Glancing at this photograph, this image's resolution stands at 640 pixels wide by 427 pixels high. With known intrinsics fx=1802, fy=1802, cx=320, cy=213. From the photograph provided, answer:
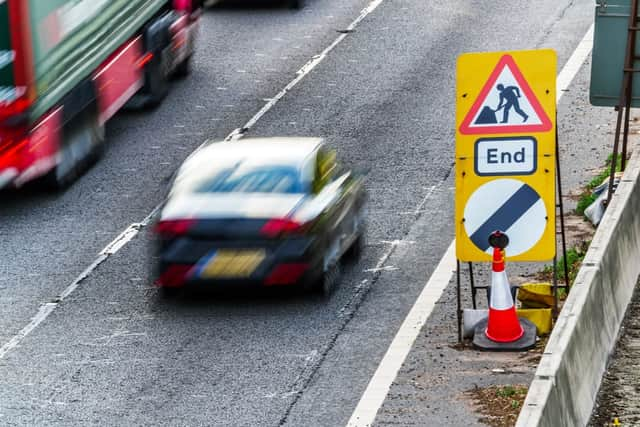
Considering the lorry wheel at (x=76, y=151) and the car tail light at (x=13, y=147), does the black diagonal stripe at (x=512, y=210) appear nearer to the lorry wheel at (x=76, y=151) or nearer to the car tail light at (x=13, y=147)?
the car tail light at (x=13, y=147)

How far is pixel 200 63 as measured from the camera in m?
28.8

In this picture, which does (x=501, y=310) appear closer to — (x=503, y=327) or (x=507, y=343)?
(x=503, y=327)

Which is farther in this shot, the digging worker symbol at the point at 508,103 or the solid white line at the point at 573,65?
the solid white line at the point at 573,65

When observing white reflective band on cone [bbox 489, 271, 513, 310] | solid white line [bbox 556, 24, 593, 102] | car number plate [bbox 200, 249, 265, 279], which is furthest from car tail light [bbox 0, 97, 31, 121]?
solid white line [bbox 556, 24, 593, 102]

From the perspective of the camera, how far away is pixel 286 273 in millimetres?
17750

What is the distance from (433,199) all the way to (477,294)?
3.53 m

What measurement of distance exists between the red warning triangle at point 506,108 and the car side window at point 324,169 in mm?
2915

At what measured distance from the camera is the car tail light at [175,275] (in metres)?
17.8

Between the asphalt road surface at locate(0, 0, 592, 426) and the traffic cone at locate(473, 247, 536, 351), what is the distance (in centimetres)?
103

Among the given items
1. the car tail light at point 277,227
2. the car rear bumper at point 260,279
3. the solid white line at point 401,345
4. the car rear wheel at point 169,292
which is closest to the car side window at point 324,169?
the car tail light at point 277,227

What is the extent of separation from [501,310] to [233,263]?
297 centimetres

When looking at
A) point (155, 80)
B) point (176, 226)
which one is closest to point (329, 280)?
point (176, 226)

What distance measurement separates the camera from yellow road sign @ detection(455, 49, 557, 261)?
15789 millimetres

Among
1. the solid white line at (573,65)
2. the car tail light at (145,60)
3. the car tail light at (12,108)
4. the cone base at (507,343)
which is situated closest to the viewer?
the cone base at (507,343)
